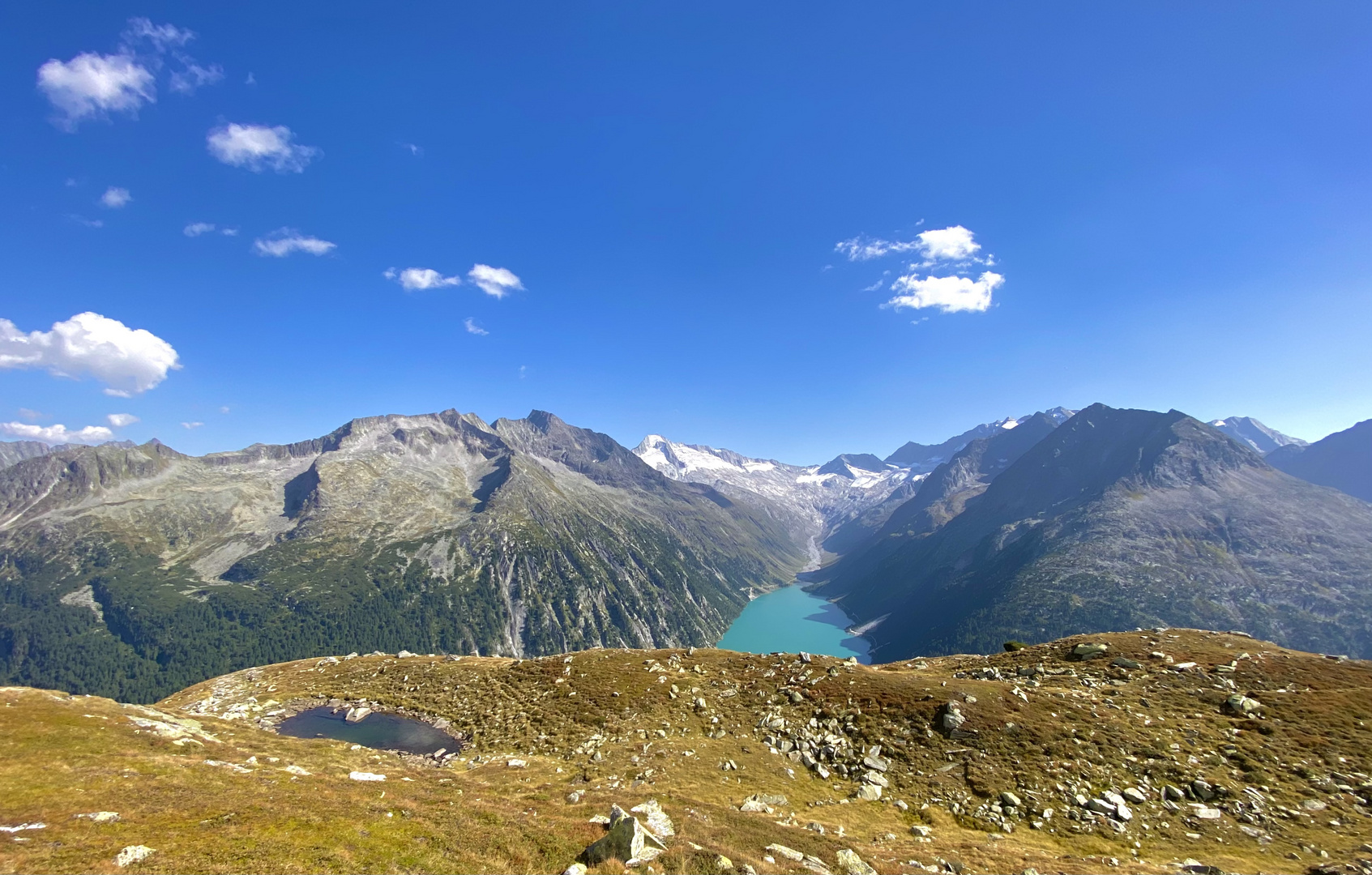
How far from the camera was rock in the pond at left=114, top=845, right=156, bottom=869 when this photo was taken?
55.4 feet

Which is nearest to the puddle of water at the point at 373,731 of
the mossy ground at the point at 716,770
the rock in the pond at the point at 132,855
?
the mossy ground at the point at 716,770

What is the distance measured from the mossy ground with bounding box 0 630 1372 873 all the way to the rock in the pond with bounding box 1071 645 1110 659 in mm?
1027

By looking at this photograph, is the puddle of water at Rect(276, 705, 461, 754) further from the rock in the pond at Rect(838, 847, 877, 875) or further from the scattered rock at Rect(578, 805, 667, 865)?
the rock in the pond at Rect(838, 847, 877, 875)

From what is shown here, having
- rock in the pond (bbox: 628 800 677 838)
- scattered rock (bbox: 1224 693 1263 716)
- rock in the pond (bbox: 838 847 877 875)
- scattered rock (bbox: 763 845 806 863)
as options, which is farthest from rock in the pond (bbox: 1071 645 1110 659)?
rock in the pond (bbox: 628 800 677 838)

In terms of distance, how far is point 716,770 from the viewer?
36.6 m

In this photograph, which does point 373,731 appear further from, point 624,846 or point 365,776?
point 624,846

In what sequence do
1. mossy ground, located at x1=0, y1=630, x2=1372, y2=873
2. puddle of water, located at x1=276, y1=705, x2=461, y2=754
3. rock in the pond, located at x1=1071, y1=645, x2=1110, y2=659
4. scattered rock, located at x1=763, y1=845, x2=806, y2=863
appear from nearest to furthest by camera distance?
mossy ground, located at x1=0, y1=630, x2=1372, y2=873 < scattered rock, located at x1=763, y1=845, x2=806, y2=863 < puddle of water, located at x1=276, y1=705, x2=461, y2=754 < rock in the pond, located at x1=1071, y1=645, x2=1110, y2=659

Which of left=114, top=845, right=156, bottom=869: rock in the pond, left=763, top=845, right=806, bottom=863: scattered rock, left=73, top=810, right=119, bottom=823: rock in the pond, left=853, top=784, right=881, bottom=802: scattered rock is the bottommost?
left=853, top=784, right=881, bottom=802: scattered rock

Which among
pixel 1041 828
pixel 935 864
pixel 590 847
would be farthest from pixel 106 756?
pixel 1041 828

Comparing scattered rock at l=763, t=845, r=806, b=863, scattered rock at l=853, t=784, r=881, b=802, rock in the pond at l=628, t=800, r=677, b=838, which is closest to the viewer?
scattered rock at l=763, t=845, r=806, b=863

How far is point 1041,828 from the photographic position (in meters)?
28.3

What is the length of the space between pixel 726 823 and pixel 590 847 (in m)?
9.26

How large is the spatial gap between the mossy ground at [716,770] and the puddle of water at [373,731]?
8.58 feet

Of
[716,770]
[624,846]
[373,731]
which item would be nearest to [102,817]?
[624,846]
